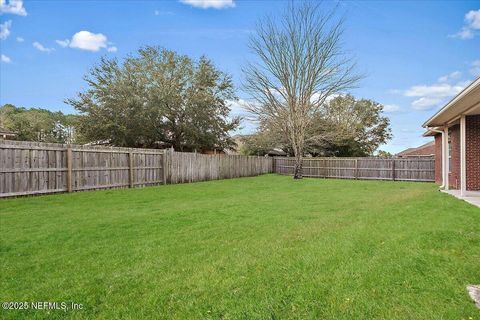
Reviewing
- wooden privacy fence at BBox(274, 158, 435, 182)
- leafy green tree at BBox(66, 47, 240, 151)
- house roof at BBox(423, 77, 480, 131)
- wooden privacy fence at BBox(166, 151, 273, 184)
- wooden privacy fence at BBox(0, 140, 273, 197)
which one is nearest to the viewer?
house roof at BBox(423, 77, 480, 131)

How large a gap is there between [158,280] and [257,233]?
2.42 m

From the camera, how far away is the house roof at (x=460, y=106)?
22.7 feet

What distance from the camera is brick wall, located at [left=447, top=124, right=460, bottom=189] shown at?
40.9ft

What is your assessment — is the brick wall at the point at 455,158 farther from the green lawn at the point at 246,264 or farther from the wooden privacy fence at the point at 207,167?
Result: the wooden privacy fence at the point at 207,167

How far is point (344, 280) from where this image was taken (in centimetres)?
346

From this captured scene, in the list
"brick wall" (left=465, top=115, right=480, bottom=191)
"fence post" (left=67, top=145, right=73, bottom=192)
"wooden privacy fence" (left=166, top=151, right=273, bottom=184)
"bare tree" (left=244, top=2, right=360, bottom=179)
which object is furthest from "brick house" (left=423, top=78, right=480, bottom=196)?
"fence post" (left=67, top=145, right=73, bottom=192)

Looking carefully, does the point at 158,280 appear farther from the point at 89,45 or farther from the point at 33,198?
the point at 89,45

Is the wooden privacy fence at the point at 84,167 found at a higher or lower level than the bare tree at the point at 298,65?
lower

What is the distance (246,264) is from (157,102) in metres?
23.0

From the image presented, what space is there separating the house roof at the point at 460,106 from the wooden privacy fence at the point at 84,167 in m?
11.4

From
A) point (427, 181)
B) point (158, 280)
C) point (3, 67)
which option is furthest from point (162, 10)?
point (427, 181)

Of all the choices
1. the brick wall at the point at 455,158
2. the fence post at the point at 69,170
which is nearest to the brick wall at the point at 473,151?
the brick wall at the point at 455,158

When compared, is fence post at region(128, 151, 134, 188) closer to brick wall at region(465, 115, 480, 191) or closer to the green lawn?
the green lawn

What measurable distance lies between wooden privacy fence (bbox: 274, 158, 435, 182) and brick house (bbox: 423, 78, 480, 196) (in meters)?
6.81
